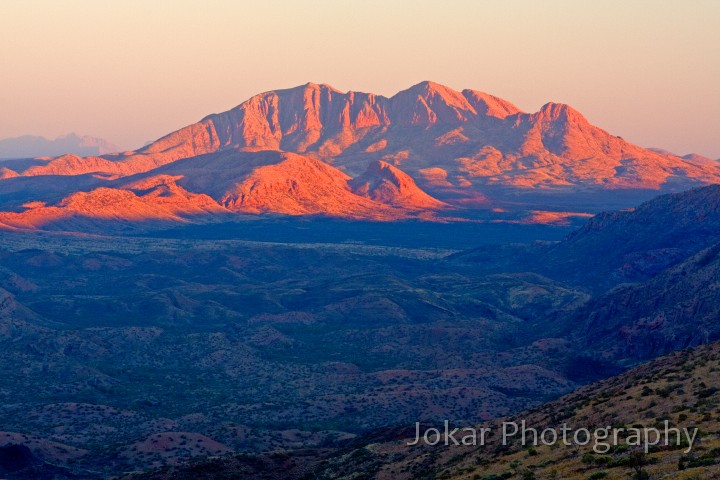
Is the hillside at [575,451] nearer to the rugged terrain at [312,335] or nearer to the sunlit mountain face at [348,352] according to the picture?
the sunlit mountain face at [348,352]

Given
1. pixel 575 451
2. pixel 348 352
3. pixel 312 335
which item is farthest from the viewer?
pixel 312 335

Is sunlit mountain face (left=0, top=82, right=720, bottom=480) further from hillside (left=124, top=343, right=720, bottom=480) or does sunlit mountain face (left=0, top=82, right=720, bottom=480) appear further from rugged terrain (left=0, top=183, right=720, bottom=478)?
rugged terrain (left=0, top=183, right=720, bottom=478)

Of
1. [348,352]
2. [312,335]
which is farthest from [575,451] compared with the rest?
[312,335]

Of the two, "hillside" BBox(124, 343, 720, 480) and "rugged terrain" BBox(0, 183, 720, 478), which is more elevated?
"hillside" BBox(124, 343, 720, 480)

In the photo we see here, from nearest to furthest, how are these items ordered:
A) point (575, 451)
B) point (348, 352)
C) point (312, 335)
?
point (575, 451)
point (348, 352)
point (312, 335)

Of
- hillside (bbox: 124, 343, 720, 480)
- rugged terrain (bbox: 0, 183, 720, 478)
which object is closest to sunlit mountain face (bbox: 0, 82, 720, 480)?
hillside (bbox: 124, 343, 720, 480)

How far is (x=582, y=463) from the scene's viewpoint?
30562 mm

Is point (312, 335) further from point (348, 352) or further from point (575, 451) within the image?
point (575, 451)

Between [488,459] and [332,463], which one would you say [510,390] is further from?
[488,459]

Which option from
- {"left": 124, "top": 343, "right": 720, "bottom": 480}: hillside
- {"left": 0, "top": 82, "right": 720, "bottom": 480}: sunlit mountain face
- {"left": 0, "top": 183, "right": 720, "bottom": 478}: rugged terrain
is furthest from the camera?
{"left": 0, "top": 183, "right": 720, "bottom": 478}: rugged terrain

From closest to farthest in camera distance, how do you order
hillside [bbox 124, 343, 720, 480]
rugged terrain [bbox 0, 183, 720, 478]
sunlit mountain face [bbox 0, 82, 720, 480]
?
hillside [bbox 124, 343, 720, 480]
sunlit mountain face [bbox 0, 82, 720, 480]
rugged terrain [bbox 0, 183, 720, 478]

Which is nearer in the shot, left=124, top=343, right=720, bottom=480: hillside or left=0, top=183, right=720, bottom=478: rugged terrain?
left=124, top=343, right=720, bottom=480: hillside

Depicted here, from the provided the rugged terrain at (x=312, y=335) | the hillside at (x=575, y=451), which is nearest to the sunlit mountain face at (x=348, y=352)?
the hillside at (x=575, y=451)

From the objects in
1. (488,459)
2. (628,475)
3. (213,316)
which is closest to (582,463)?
(628,475)
